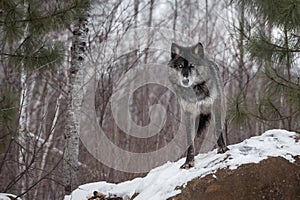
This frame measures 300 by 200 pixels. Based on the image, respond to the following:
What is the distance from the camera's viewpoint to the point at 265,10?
15.7ft

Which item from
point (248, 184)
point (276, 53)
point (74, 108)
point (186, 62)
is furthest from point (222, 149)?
point (74, 108)

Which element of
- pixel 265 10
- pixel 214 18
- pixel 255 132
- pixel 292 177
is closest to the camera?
pixel 292 177

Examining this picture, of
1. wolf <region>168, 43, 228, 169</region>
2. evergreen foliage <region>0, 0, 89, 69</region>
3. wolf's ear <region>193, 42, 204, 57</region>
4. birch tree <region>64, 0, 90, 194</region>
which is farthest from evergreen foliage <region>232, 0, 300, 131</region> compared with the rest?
birch tree <region>64, 0, 90, 194</region>

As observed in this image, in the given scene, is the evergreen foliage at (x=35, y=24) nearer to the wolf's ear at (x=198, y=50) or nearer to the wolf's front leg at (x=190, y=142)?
the wolf's ear at (x=198, y=50)

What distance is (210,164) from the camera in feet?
12.7

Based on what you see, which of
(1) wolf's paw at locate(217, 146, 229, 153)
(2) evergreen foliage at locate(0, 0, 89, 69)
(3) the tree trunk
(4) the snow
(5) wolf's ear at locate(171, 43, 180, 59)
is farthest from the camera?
(3) the tree trunk

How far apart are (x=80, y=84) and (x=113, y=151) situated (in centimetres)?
169

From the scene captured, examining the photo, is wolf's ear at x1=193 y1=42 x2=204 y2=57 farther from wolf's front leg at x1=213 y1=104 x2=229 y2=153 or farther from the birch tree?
Answer: the birch tree

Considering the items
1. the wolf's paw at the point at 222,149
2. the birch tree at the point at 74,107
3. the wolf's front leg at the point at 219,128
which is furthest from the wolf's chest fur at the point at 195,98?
the birch tree at the point at 74,107

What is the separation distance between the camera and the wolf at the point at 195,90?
3869mm

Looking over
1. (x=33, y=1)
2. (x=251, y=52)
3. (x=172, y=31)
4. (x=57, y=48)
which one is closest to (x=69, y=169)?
(x=57, y=48)

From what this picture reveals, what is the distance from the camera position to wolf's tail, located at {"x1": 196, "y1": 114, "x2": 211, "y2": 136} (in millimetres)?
4185

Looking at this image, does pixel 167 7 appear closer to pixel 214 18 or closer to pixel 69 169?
pixel 214 18

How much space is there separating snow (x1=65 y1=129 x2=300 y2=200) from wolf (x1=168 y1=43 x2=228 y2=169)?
162mm
